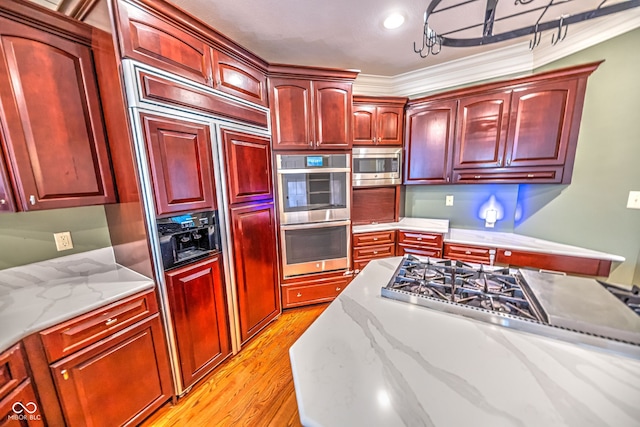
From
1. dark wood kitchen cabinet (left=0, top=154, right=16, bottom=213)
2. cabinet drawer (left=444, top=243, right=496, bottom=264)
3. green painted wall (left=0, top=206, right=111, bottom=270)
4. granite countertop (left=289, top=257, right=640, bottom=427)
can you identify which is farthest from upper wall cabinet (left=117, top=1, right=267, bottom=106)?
cabinet drawer (left=444, top=243, right=496, bottom=264)

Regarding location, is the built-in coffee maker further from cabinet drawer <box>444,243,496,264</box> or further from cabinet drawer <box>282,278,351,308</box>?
cabinet drawer <box>444,243,496,264</box>

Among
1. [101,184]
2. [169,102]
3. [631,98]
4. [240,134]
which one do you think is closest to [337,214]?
[240,134]

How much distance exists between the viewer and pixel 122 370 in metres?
1.24

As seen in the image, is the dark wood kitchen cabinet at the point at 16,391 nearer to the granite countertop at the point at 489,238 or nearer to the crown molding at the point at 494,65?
the granite countertop at the point at 489,238

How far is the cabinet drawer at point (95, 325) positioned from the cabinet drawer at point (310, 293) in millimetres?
1240

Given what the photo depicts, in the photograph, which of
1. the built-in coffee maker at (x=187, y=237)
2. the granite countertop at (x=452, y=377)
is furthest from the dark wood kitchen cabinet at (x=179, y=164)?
the granite countertop at (x=452, y=377)

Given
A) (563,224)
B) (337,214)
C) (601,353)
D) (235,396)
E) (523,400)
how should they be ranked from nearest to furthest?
(523,400) → (601,353) → (235,396) → (563,224) → (337,214)

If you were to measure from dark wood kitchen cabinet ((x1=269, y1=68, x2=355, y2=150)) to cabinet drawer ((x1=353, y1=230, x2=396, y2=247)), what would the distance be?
980 mm

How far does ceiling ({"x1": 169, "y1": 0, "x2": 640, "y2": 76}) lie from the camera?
1.60 metres

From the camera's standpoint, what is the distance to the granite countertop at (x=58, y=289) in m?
1.03

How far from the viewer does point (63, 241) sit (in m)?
1.44

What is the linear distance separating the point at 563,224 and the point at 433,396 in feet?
8.11

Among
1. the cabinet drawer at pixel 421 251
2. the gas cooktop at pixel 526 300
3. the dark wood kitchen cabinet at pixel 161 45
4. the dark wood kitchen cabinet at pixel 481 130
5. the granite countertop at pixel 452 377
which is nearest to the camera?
the granite countertop at pixel 452 377

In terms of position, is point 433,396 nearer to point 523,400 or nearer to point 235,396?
point 523,400
